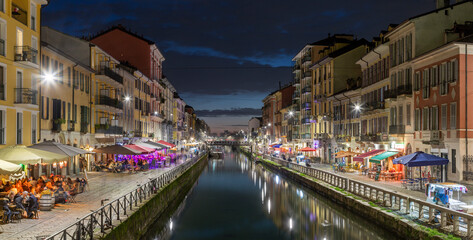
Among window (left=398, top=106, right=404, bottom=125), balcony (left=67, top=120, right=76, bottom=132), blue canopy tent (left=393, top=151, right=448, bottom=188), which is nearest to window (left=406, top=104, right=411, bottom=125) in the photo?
window (left=398, top=106, right=404, bottom=125)

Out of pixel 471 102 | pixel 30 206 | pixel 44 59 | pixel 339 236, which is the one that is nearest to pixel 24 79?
pixel 44 59

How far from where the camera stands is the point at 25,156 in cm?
2103

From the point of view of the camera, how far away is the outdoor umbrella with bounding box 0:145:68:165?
67.8 feet

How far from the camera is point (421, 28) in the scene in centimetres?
3603

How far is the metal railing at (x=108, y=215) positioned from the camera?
1359cm

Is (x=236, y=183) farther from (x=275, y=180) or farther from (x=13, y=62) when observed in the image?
(x=13, y=62)

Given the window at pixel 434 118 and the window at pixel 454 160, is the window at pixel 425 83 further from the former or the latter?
the window at pixel 454 160

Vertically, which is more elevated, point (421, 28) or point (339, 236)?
point (421, 28)

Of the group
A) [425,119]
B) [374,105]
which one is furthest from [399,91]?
[374,105]

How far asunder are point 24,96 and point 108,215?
1272 cm

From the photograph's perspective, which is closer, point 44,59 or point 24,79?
point 24,79

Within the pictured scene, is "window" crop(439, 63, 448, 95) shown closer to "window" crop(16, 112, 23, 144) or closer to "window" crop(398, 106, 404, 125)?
"window" crop(398, 106, 404, 125)

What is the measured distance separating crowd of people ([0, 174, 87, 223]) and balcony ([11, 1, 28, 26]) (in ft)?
32.6

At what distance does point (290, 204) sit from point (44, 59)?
2137 cm
